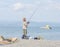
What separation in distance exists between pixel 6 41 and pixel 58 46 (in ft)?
Result: 14.3

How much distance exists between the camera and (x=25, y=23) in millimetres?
23469

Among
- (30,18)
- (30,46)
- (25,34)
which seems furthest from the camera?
(30,18)

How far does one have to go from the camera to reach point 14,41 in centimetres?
2144

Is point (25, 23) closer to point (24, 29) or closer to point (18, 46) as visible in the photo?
point (24, 29)

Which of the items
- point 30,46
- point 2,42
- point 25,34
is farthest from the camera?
point 25,34

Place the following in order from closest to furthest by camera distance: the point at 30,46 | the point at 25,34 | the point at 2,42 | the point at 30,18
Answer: the point at 30,46, the point at 2,42, the point at 25,34, the point at 30,18

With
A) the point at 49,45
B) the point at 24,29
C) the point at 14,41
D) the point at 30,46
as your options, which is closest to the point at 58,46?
the point at 49,45

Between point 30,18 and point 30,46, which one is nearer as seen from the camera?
point 30,46

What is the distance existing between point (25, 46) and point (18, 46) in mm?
456

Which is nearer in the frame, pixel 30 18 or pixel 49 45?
pixel 49 45

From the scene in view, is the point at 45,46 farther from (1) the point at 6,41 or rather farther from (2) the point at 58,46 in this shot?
(1) the point at 6,41

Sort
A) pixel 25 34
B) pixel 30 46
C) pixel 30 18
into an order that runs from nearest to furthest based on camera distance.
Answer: pixel 30 46 → pixel 25 34 → pixel 30 18

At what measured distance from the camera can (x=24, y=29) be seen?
2353cm

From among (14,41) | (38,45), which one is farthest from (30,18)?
(38,45)
